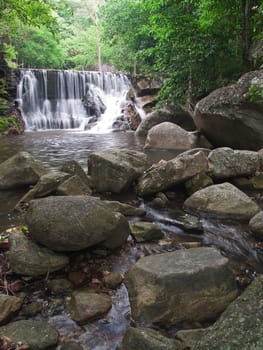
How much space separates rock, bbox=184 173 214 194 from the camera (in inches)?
221

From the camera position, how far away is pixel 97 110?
2045 cm

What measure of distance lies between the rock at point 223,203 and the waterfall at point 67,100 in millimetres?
13343

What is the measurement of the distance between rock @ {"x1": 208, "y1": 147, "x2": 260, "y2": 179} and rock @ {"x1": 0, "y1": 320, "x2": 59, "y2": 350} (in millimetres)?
4354

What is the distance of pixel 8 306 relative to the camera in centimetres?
258

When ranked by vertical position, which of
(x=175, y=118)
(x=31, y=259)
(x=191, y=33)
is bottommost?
(x=31, y=259)

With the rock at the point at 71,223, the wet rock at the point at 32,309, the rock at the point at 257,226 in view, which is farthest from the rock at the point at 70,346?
the rock at the point at 257,226

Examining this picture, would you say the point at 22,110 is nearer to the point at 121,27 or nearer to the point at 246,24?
the point at 121,27

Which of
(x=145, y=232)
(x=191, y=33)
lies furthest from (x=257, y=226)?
(x=191, y=33)

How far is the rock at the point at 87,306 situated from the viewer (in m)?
2.62

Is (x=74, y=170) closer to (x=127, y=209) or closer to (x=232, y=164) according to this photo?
(x=127, y=209)

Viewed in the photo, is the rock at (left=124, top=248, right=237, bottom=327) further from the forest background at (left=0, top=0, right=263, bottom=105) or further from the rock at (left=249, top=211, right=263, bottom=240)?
the forest background at (left=0, top=0, right=263, bottom=105)

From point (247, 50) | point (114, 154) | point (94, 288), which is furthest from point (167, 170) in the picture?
point (247, 50)

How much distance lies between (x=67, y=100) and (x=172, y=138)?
12.6 m

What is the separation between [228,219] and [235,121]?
13.5ft
